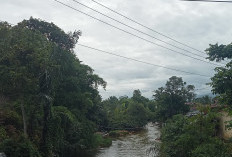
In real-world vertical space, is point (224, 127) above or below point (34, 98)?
below

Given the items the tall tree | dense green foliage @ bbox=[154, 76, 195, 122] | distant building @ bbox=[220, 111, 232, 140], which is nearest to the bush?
the tall tree

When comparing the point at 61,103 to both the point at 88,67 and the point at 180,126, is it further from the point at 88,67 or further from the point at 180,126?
the point at 180,126

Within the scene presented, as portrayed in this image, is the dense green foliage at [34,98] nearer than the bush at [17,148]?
No

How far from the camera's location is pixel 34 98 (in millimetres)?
17062

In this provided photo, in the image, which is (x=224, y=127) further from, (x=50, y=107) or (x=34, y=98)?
(x=34, y=98)

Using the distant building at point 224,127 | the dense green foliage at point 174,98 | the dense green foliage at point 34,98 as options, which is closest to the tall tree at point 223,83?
the distant building at point 224,127

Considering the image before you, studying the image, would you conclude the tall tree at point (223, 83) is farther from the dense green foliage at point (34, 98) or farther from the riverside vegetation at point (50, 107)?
the dense green foliage at point (34, 98)

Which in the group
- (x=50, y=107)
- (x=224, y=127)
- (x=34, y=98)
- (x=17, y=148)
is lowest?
(x=17, y=148)

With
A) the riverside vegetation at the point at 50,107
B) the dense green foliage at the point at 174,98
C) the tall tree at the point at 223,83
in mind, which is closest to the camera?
the tall tree at the point at 223,83

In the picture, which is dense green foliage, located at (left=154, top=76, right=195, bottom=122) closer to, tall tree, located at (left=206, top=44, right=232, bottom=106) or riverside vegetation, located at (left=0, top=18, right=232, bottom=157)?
riverside vegetation, located at (left=0, top=18, right=232, bottom=157)

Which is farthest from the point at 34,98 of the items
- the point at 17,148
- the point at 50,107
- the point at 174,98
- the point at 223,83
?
the point at 174,98

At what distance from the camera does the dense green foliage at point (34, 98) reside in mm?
15445

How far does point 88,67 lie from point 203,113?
58.4 feet

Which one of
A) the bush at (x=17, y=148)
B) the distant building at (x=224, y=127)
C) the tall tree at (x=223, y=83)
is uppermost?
the tall tree at (x=223, y=83)
